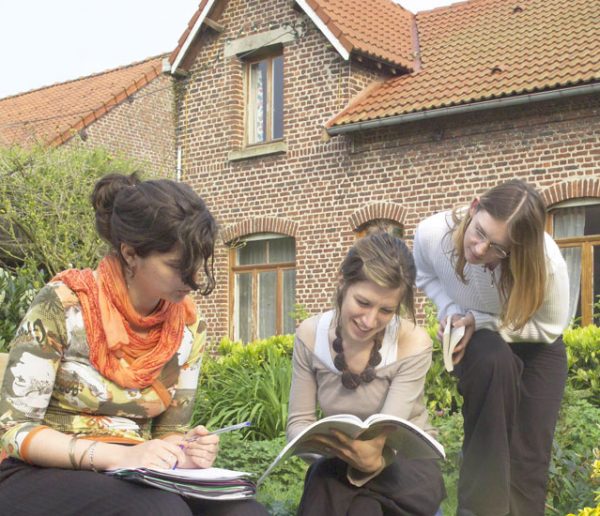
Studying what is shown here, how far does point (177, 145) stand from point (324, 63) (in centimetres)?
369

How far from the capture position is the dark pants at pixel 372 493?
10.5 ft

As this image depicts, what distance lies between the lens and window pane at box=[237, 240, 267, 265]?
15352 millimetres

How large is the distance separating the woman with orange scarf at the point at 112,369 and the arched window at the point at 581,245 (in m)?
9.83

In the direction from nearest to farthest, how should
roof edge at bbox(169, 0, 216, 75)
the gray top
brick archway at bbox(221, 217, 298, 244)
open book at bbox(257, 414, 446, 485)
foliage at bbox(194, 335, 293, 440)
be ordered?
open book at bbox(257, 414, 446, 485), the gray top, foliage at bbox(194, 335, 293, 440), brick archway at bbox(221, 217, 298, 244), roof edge at bbox(169, 0, 216, 75)

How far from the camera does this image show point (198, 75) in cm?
1648

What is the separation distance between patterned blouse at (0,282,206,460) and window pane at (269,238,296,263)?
11.7 metres

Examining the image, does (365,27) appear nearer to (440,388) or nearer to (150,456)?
(440,388)

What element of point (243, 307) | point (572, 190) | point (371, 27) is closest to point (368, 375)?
point (572, 190)

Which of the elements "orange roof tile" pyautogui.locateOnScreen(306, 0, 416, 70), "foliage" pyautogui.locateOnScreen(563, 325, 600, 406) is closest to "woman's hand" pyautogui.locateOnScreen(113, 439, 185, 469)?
"foliage" pyautogui.locateOnScreen(563, 325, 600, 406)

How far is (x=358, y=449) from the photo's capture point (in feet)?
10.1

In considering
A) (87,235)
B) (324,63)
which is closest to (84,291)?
(87,235)

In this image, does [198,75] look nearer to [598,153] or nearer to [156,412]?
[598,153]

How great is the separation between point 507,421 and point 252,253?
11749 mm

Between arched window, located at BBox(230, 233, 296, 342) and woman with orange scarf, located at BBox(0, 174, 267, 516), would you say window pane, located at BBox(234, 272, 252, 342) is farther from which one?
woman with orange scarf, located at BBox(0, 174, 267, 516)
